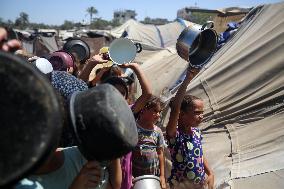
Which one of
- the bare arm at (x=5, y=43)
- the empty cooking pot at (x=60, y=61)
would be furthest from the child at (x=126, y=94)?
the bare arm at (x=5, y=43)

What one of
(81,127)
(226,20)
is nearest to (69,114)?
(81,127)

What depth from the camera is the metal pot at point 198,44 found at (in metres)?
2.67

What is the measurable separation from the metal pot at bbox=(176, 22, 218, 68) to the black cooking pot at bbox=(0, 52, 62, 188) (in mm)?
1801

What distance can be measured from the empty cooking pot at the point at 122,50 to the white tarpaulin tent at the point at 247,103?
185cm

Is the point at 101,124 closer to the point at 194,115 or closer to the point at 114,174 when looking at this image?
the point at 114,174

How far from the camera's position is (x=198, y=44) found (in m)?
2.77

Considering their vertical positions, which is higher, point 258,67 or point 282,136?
point 258,67

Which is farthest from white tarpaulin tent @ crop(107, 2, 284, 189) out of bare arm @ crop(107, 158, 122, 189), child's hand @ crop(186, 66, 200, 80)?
bare arm @ crop(107, 158, 122, 189)

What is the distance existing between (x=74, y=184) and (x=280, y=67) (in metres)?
4.19

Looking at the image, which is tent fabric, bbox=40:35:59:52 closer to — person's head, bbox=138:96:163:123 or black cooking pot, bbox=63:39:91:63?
black cooking pot, bbox=63:39:91:63

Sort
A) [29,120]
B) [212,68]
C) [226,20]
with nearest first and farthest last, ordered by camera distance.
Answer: [29,120], [212,68], [226,20]

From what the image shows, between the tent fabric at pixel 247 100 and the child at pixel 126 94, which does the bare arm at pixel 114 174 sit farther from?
the tent fabric at pixel 247 100

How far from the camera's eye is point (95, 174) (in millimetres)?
1423

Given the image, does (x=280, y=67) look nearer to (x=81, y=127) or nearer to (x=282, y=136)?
(x=282, y=136)
